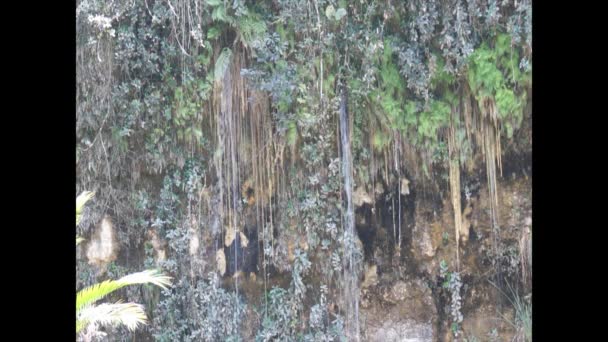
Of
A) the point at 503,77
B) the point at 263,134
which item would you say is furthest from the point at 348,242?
the point at 503,77

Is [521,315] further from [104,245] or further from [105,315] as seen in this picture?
[104,245]

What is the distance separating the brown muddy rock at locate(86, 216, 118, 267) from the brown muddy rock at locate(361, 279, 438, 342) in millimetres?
2170

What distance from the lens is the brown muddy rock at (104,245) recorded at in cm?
526

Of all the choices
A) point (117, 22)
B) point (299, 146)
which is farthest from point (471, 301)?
point (117, 22)

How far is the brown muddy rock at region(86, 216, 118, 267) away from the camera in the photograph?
526cm

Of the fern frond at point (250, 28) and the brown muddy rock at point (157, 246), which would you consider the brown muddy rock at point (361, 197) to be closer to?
the fern frond at point (250, 28)

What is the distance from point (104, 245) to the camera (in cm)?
528

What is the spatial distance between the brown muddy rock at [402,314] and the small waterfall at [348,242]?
0.11 meters

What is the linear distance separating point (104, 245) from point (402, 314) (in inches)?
101

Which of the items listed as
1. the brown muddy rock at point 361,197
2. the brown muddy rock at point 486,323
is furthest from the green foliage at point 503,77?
the brown muddy rock at point 486,323
